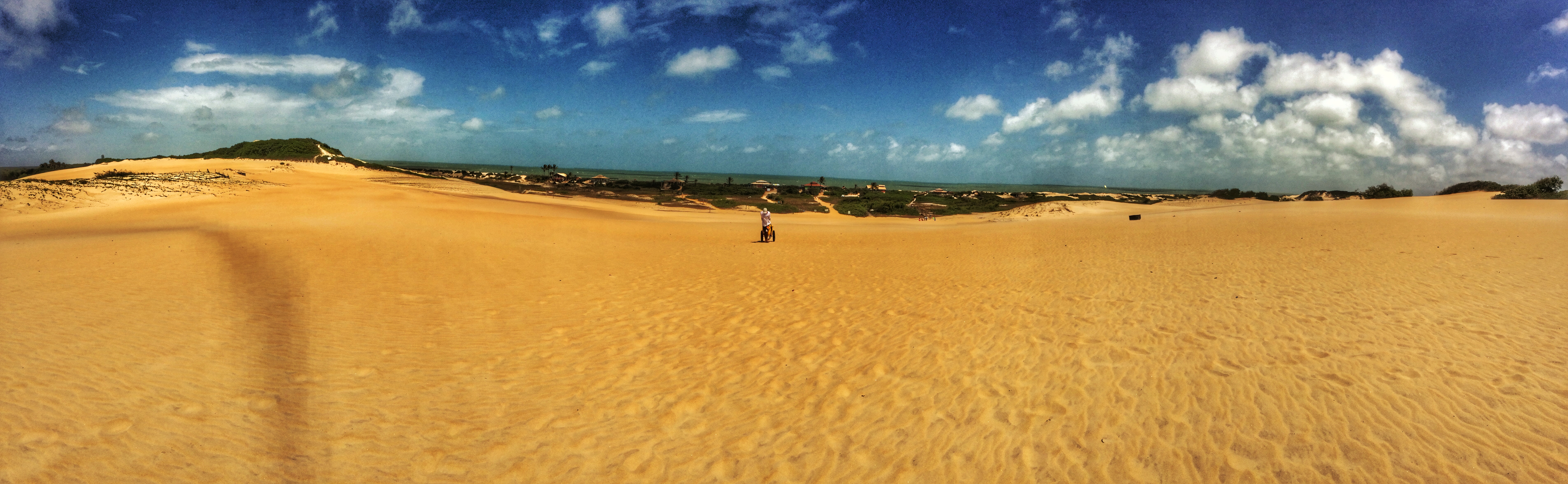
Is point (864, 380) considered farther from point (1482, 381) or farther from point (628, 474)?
point (1482, 381)

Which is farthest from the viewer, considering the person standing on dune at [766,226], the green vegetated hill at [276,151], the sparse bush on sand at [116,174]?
the green vegetated hill at [276,151]

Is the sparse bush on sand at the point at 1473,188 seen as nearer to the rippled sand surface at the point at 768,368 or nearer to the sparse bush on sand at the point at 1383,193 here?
the sparse bush on sand at the point at 1383,193

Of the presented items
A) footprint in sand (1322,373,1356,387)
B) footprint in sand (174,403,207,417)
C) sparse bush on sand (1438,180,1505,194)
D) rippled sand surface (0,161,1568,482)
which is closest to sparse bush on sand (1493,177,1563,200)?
sparse bush on sand (1438,180,1505,194)

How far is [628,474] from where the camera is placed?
15.2 ft

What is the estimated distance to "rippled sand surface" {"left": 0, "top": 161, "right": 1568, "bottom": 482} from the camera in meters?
4.64

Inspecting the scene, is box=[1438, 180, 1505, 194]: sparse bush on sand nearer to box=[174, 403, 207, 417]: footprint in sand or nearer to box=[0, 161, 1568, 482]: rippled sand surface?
box=[0, 161, 1568, 482]: rippled sand surface

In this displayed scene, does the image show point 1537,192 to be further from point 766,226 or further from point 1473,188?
point 766,226

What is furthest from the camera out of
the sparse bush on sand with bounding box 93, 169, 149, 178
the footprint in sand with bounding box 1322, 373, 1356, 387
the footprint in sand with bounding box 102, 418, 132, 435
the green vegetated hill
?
the green vegetated hill

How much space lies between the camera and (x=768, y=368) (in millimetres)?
7176

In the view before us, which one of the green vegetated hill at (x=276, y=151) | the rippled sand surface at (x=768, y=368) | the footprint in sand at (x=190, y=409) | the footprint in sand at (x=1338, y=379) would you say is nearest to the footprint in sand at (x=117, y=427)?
the rippled sand surface at (x=768, y=368)

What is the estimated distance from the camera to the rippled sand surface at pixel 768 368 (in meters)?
4.64

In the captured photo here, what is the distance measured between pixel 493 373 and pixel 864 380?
451cm

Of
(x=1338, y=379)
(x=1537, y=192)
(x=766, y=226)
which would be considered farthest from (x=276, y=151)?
(x=1537, y=192)

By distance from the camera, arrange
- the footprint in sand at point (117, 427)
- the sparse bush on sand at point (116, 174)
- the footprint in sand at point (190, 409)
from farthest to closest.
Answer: the sparse bush on sand at point (116, 174) → the footprint in sand at point (190, 409) → the footprint in sand at point (117, 427)
